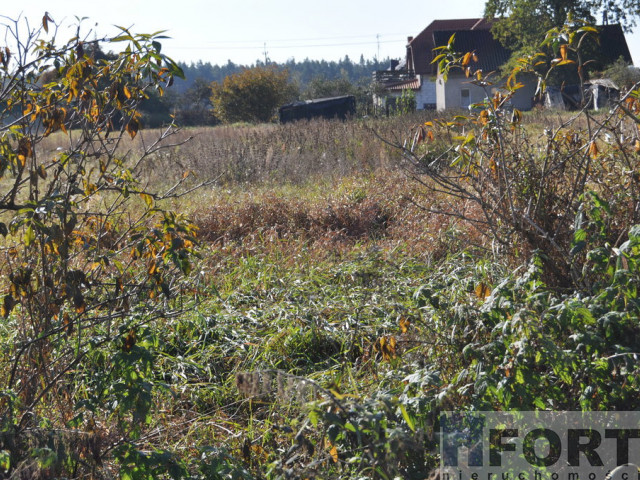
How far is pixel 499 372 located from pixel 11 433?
6.19 ft

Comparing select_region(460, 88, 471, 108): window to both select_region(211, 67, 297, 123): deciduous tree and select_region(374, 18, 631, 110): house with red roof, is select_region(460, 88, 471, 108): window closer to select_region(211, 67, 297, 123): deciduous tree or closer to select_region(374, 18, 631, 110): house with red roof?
select_region(374, 18, 631, 110): house with red roof

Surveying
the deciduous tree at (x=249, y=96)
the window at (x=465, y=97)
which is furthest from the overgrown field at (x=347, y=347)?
the window at (x=465, y=97)

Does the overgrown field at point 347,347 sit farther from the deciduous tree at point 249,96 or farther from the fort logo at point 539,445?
the deciduous tree at point 249,96

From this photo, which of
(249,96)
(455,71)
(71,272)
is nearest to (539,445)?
(71,272)

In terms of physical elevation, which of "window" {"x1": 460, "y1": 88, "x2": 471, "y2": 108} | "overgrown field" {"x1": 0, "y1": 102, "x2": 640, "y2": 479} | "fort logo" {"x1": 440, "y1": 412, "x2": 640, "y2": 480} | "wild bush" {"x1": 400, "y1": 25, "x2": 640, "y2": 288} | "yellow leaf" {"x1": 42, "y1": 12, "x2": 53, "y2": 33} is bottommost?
"fort logo" {"x1": 440, "y1": 412, "x2": 640, "y2": 480}

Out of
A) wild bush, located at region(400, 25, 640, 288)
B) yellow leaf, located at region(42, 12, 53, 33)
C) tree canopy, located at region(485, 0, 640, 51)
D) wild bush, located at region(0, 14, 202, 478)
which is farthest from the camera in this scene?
tree canopy, located at region(485, 0, 640, 51)

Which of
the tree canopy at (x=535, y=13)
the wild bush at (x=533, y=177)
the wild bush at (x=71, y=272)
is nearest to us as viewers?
the wild bush at (x=71, y=272)

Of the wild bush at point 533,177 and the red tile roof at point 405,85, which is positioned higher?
the red tile roof at point 405,85

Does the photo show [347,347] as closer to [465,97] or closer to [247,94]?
[247,94]

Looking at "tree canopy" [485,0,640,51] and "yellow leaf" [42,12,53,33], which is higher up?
"tree canopy" [485,0,640,51]

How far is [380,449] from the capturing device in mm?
2035

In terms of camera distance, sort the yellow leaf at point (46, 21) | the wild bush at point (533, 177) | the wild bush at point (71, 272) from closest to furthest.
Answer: the wild bush at point (71, 272) < the yellow leaf at point (46, 21) < the wild bush at point (533, 177)

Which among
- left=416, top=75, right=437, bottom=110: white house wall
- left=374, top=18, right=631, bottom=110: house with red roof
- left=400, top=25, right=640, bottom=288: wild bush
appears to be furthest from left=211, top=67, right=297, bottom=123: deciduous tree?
left=400, top=25, right=640, bottom=288: wild bush

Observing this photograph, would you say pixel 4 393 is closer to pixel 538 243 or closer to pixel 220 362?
pixel 220 362
